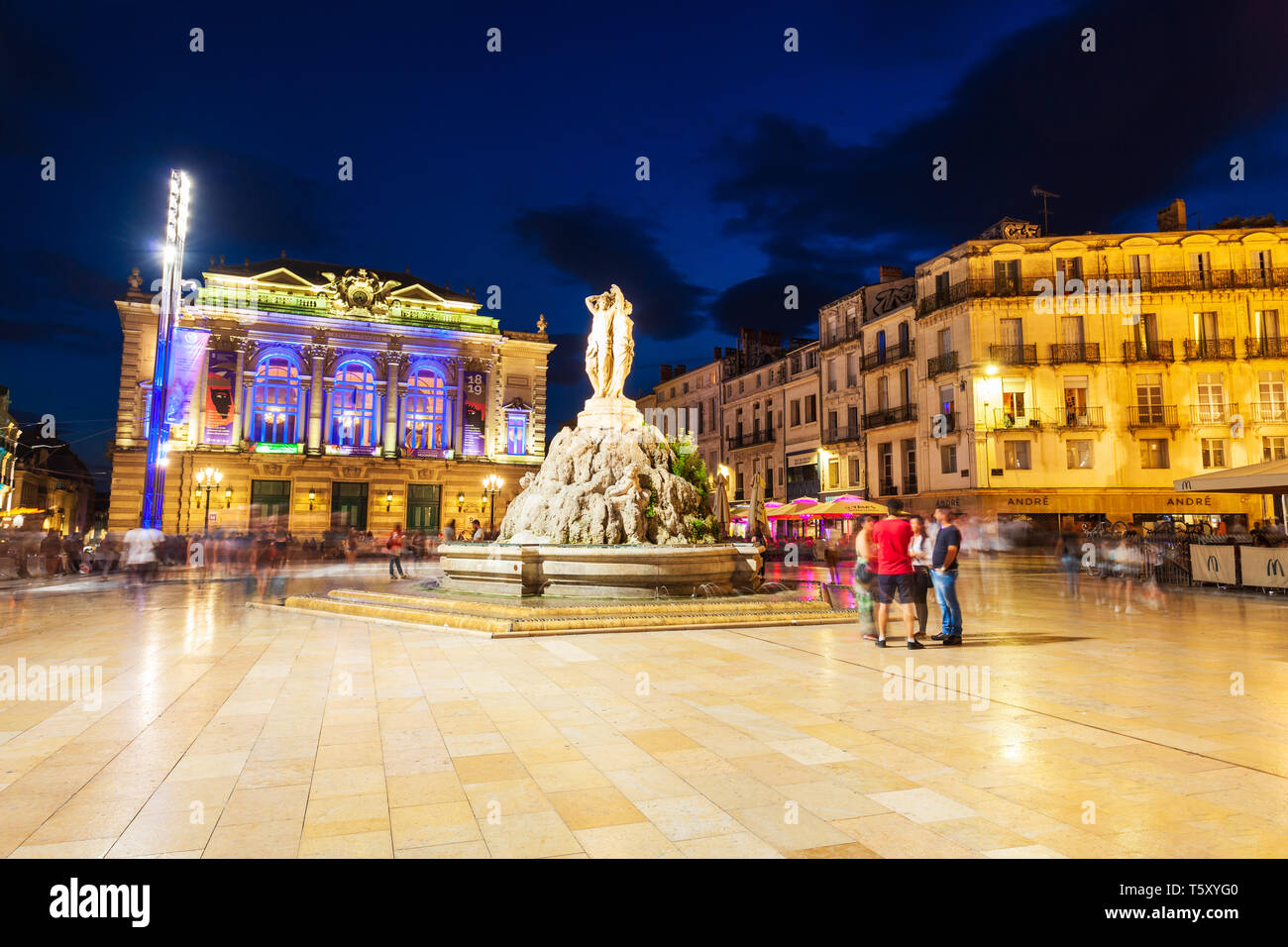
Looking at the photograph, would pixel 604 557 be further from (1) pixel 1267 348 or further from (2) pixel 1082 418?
(1) pixel 1267 348

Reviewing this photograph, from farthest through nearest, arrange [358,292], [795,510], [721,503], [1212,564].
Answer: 1. [358,292]
2. [795,510]
3. [721,503]
4. [1212,564]

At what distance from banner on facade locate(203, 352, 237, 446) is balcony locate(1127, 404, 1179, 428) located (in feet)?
153

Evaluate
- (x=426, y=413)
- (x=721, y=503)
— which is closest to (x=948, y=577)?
(x=721, y=503)

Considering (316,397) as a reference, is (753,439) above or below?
below

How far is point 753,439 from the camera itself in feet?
156

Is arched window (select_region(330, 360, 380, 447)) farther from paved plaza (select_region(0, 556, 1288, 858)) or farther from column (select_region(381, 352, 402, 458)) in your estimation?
paved plaza (select_region(0, 556, 1288, 858))

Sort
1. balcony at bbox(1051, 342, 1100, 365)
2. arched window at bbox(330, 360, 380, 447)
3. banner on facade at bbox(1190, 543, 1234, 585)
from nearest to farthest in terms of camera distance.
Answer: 1. banner on facade at bbox(1190, 543, 1234, 585)
2. balcony at bbox(1051, 342, 1100, 365)
3. arched window at bbox(330, 360, 380, 447)

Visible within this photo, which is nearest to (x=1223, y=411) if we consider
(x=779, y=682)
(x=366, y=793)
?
(x=779, y=682)

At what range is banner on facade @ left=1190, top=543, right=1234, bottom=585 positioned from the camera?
15806mm

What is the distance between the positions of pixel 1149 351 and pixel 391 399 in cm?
4080

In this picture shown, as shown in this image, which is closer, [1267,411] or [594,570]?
[594,570]

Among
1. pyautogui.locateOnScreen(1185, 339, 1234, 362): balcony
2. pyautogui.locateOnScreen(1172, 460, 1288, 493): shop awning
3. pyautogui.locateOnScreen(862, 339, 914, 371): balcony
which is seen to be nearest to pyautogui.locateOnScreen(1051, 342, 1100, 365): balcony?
pyautogui.locateOnScreen(1185, 339, 1234, 362): balcony

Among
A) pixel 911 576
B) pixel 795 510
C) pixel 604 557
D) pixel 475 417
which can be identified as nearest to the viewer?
pixel 911 576

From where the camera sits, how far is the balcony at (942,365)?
31.7 meters
